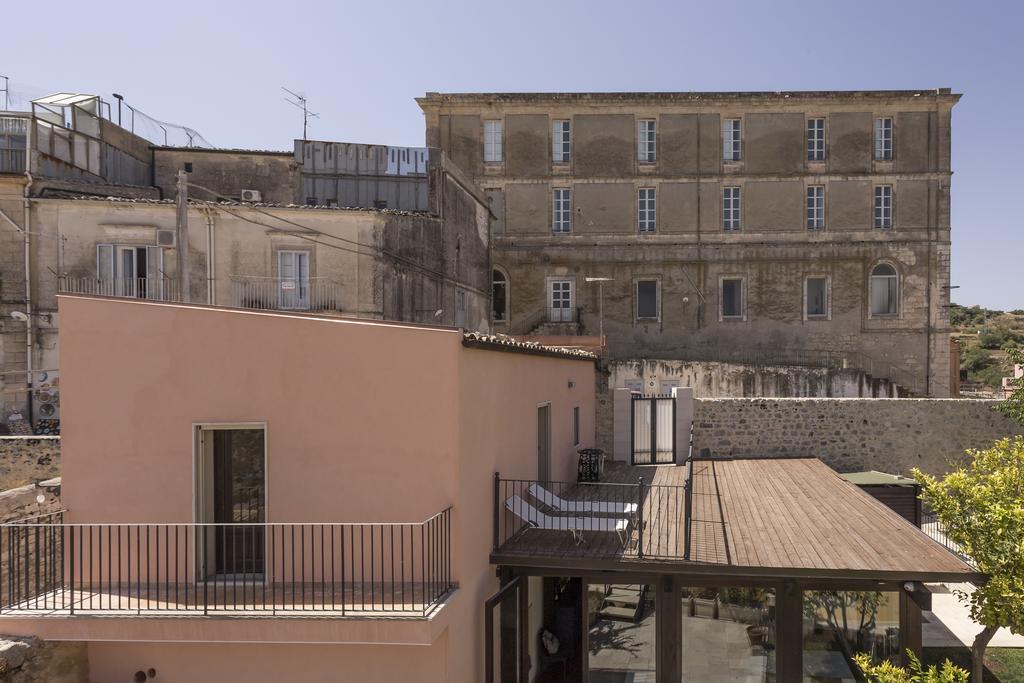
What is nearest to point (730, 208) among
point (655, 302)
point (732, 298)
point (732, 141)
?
point (732, 141)

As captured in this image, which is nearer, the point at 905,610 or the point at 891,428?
the point at 905,610

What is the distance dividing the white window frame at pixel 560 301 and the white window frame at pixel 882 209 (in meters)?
13.3

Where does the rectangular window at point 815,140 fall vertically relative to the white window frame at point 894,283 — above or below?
above

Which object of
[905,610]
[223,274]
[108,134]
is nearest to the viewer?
[905,610]

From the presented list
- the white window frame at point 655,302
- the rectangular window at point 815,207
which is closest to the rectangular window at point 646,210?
the white window frame at point 655,302

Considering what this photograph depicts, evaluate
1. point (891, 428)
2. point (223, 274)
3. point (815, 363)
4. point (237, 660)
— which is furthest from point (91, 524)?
point (815, 363)

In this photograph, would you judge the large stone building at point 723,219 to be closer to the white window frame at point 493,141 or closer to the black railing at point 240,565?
the white window frame at point 493,141

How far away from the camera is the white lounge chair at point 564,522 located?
354 inches

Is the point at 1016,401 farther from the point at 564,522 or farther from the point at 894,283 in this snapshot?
the point at 894,283

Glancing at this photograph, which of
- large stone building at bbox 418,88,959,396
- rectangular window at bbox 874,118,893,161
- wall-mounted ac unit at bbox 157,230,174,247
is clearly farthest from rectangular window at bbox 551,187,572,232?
wall-mounted ac unit at bbox 157,230,174,247

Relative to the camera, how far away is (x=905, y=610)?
28.9 feet

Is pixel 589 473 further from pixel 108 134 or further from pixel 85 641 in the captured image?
pixel 108 134

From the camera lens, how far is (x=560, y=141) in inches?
1171

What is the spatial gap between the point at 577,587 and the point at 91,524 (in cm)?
631
